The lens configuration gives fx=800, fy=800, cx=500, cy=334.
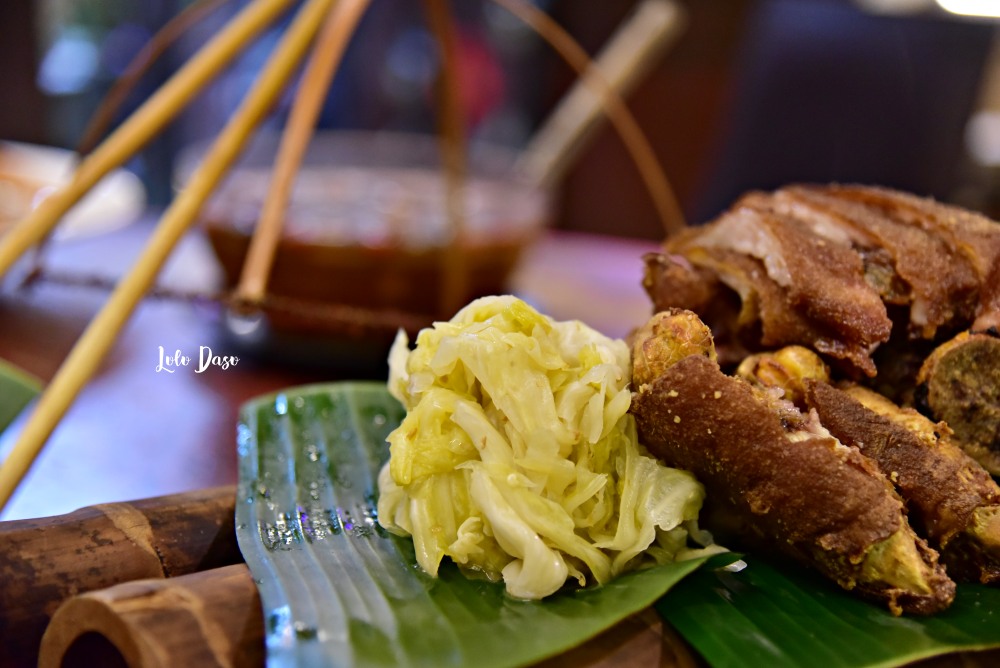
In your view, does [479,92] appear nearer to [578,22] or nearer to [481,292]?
[578,22]

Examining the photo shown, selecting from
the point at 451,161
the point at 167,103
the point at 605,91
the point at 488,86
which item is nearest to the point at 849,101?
the point at 605,91

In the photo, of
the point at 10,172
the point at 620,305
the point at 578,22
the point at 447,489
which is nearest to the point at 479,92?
the point at 578,22

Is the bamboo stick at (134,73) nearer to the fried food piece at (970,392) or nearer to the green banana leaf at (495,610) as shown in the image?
the green banana leaf at (495,610)

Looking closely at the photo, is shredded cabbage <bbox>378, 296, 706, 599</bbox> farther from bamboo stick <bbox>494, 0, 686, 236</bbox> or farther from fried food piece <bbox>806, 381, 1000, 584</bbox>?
bamboo stick <bbox>494, 0, 686, 236</bbox>

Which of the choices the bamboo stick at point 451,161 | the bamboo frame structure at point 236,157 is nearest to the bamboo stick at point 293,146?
the bamboo frame structure at point 236,157

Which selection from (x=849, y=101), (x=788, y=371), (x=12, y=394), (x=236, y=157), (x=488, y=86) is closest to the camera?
(x=788, y=371)

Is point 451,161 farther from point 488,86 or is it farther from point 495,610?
point 488,86

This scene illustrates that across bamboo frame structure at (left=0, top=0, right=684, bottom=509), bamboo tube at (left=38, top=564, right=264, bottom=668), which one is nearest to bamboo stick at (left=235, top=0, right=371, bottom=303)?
bamboo frame structure at (left=0, top=0, right=684, bottom=509)
